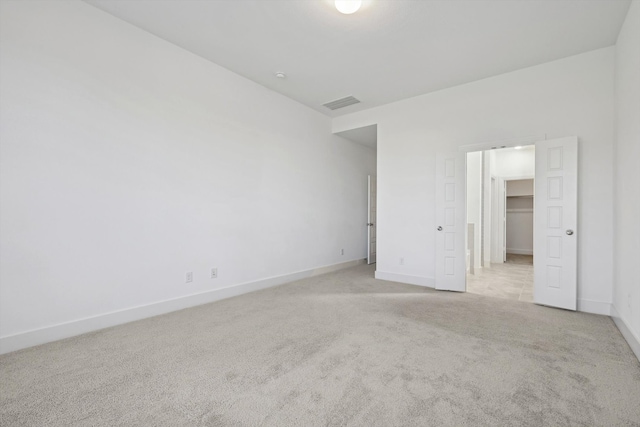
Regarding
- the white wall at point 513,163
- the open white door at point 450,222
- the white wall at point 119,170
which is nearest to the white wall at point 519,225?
the white wall at point 513,163

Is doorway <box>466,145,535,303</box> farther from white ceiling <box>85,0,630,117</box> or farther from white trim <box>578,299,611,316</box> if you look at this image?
white ceiling <box>85,0,630,117</box>

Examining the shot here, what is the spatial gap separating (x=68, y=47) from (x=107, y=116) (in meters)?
0.63

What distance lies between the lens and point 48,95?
2.47 metres

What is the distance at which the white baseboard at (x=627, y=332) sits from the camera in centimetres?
225

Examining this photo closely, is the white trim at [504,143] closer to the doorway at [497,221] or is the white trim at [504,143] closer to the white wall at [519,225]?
the doorway at [497,221]

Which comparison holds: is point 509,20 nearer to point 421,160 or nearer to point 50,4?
point 421,160

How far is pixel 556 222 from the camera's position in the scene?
346 cm

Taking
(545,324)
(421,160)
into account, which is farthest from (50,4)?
(545,324)

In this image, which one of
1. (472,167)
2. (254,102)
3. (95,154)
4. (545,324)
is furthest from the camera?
(472,167)

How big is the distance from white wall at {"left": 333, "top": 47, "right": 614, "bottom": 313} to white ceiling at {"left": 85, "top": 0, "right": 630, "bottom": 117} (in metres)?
0.27

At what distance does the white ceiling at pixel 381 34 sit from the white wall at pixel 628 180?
41cm

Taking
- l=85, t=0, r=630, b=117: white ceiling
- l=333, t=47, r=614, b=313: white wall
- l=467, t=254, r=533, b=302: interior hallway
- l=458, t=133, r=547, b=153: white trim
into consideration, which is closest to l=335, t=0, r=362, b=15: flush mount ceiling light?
l=85, t=0, r=630, b=117: white ceiling

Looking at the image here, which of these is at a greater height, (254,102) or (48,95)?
(254,102)

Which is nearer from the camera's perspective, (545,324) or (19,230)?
(19,230)
